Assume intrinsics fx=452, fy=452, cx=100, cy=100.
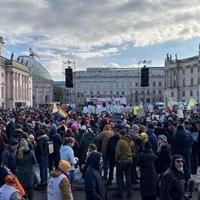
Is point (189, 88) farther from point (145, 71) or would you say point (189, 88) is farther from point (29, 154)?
point (29, 154)

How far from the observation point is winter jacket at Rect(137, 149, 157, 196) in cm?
913

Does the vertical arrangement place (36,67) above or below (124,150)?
above

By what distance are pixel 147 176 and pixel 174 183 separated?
7.27ft

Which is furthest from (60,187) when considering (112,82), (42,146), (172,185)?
(112,82)

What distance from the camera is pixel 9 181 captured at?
6.29 meters

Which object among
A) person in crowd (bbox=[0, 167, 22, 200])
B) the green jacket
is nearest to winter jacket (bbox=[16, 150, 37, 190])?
the green jacket

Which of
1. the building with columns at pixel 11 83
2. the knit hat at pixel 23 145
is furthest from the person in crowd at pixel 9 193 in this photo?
the building with columns at pixel 11 83

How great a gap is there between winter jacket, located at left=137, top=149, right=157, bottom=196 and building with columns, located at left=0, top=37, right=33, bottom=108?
94.2 m

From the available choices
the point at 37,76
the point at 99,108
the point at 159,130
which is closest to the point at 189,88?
the point at 37,76

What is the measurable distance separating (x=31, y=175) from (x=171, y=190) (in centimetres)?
359

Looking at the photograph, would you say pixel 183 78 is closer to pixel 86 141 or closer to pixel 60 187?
pixel 86 141

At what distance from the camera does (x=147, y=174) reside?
9188mm

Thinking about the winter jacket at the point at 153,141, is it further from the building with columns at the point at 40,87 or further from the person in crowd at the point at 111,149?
the building with columns at the point at 40,87

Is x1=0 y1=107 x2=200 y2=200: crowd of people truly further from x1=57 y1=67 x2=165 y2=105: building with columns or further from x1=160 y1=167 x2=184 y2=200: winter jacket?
x1=57 y1=67 x2=165 y2=105: building with columns
